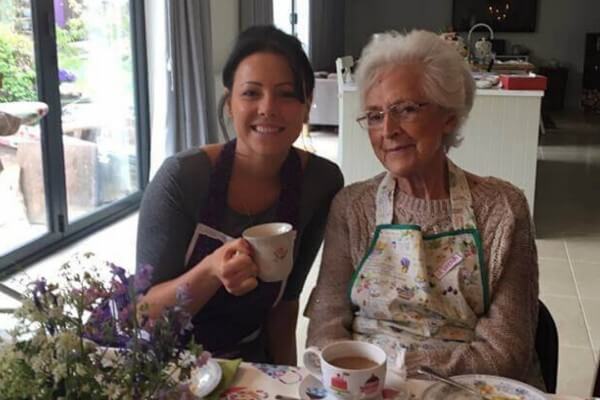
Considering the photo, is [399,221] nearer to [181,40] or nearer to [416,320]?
[416,320]

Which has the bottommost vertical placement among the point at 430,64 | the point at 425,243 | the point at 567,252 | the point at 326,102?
the point at 567,252

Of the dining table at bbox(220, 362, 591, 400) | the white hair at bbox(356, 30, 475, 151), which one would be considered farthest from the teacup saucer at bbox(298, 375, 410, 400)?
the white hair at bbox(356, 30, 475, 151)

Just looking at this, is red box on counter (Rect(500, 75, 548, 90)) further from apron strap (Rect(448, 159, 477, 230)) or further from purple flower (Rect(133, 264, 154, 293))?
purple flower (Rect(133, 264, 154, 293))

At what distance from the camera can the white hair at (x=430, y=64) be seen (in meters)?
1.41

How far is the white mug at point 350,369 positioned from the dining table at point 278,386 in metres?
0.05

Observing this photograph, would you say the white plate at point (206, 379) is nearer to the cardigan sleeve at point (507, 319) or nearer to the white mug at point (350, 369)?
the white mug at point (350, 369)

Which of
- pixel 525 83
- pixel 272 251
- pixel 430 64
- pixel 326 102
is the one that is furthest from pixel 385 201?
pixel 326 102

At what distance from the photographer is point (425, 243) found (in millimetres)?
1395

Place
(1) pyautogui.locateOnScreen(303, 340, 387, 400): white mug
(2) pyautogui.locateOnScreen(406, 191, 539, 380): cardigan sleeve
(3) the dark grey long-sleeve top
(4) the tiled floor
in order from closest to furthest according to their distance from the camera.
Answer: (1) pyautogui.locateOnScreen(303, 340, 387, 400): white mug, (2) pyautogui.locateOnScreen(406, 191, 539, 380): cardigan sleeve, (3) the dark grey long-sleeve top, (4) the tiled floor

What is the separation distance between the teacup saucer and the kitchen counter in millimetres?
3198

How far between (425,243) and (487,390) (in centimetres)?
38

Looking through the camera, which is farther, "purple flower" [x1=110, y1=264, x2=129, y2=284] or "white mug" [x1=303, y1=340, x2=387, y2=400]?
"white mug" [x1=303, y1=340, x2=387, y2=400]

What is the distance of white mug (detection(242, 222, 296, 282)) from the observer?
1.10m

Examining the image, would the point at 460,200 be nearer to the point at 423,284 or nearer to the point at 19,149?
the point at 423,284
